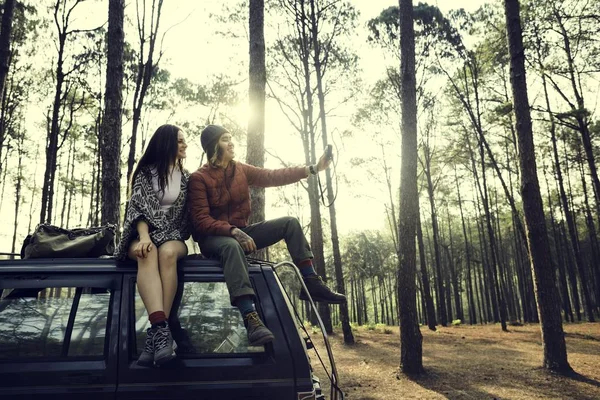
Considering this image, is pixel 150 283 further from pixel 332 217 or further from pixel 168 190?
pixel 332 217

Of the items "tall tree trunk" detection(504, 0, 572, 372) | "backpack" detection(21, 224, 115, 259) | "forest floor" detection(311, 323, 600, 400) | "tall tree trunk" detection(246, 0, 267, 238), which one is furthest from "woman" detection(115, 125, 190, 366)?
"tall tree trunk" detection(504, 0, 572, 372)

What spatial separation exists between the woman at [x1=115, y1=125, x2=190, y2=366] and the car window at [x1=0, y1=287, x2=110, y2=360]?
28 centimetres

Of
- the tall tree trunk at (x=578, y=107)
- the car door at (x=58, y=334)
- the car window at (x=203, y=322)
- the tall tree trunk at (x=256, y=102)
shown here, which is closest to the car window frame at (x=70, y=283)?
the car door at (x=58, y=334)

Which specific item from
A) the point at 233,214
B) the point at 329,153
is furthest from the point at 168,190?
the point at 329,153

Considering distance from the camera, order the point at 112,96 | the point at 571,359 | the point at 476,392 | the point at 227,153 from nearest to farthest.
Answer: the point at 227,153
the point at 112,96
the point at 476,392
the point at 571,359

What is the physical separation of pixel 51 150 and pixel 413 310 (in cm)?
1482

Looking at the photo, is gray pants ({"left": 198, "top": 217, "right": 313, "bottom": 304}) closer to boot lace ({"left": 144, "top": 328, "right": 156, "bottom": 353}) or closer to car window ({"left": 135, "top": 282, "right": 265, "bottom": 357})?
car window ({"left": 135, "top": 282, "right": 265, "bottom": 357})

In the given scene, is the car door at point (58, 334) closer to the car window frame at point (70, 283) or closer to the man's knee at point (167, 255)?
the car window frame at point (70, 283)

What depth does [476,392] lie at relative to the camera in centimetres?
792

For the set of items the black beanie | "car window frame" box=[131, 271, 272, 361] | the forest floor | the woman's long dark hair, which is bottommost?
the forest floor

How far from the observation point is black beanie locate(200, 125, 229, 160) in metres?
3.57

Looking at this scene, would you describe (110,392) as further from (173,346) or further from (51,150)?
(51,150)

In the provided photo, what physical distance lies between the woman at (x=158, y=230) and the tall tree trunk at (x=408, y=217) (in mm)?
6988

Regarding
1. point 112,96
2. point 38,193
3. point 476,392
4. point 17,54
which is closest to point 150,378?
point 112,96
